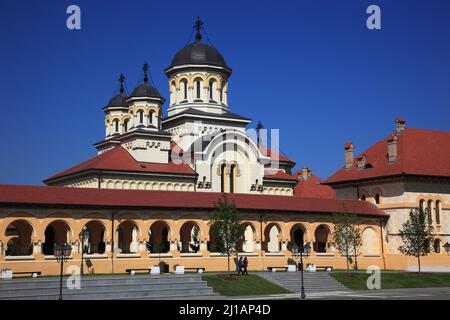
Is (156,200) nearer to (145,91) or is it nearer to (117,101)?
(145,91)

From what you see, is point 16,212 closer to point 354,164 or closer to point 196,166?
point 196,166

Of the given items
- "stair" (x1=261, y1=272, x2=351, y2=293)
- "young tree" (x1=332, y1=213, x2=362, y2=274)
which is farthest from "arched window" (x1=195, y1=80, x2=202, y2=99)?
"stair" (x1=261, y1=272, x2=351, y2=293)

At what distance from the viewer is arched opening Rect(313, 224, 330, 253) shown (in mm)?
51084

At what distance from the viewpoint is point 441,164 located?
52875 millimetres

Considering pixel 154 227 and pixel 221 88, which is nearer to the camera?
pixel 154 227

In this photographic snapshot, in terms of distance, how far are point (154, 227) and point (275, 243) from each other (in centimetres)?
1639

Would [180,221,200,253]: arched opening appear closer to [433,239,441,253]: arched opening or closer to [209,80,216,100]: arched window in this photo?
[433,239,441,253]: arched opening

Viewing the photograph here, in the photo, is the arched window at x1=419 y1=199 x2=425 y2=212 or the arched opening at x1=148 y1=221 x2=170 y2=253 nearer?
the arched opening at x1=148 y1=221 x2=170 y2=253

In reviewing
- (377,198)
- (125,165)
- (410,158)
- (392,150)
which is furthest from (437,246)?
(125,165)

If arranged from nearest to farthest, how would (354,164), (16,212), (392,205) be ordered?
(16,212) < (392,205) < (354,164)

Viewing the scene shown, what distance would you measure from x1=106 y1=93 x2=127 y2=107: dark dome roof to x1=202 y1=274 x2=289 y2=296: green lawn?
139 feet
